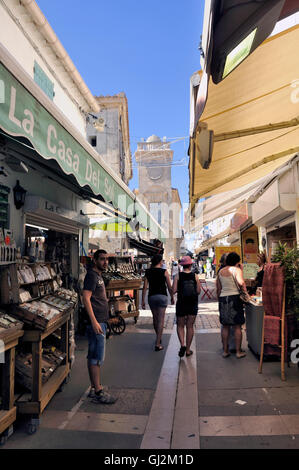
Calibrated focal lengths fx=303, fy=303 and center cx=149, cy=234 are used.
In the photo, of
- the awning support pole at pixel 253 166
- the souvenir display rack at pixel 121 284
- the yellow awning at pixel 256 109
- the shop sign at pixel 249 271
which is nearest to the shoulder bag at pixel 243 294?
the awning support pole at pixel 253 166

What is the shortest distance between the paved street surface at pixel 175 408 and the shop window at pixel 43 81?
6.25 m

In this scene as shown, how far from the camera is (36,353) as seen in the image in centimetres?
310

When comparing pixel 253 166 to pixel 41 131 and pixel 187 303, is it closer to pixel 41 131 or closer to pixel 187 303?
pixel 187 303

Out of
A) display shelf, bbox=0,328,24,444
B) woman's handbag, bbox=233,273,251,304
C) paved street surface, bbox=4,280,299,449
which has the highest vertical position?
woman's handbag, bbox=233,273,251,304

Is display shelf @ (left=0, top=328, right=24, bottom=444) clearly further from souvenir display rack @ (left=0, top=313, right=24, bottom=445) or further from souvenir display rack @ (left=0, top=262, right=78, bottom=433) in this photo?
souvenir display rack @ (left=0, top=262, right=78, bottom=433)

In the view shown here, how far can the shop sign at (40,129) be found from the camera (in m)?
2.06

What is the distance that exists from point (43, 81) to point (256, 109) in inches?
235

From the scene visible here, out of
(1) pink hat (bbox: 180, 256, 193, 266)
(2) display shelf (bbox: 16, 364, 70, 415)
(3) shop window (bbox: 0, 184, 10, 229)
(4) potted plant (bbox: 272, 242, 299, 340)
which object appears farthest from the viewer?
(1) pink hat (bbox: 180, 256, 193, 266)

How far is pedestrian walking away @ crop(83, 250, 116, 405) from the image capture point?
3.55m

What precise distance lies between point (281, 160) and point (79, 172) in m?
4.41

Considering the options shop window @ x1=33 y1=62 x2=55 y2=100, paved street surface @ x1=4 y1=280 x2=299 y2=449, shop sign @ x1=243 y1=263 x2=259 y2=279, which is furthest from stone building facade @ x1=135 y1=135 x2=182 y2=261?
paved street surface @ x1=4 y1=280 x2=299 y2=449

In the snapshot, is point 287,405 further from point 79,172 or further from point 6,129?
point 6,129

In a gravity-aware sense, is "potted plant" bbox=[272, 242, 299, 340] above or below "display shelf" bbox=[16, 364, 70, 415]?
above
